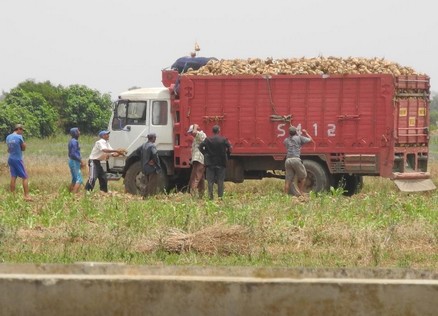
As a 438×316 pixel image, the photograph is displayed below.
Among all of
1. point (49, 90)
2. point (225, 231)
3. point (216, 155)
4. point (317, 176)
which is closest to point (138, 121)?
point (216, 155)

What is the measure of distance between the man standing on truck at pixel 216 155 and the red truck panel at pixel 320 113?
6.42 ft

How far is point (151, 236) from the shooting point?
11086mm

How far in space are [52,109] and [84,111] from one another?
8.46ft

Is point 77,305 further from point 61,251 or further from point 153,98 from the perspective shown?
point 153,98

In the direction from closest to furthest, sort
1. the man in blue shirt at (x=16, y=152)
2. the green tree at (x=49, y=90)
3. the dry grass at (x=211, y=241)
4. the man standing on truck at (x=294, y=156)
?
the dry grass at (x=211, y=241)
the man in blue shirt at (x=16, y=152)
the man standing on truck at (x=294, y=156)
the green tree at (x=49, y=90)

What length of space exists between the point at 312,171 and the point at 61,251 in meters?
9.04

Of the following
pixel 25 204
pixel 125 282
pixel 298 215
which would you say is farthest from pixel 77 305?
pixel 25 204

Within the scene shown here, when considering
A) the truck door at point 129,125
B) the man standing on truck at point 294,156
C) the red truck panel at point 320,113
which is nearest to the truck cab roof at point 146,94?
the truck door at point 129,125

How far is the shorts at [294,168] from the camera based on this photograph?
17.5m

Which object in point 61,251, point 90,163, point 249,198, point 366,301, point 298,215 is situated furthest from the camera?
point 90,163

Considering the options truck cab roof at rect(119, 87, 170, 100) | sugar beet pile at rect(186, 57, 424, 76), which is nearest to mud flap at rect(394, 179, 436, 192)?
sugar beet pile at rect(186, 57, 424, 76)

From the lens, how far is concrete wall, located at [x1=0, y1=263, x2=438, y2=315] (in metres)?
5.20

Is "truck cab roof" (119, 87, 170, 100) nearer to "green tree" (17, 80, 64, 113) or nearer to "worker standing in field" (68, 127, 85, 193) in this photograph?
"worker standing in field" (68, 127, 85, 193)

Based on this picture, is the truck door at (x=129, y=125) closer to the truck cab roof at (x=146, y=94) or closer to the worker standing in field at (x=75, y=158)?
the truck cab roof at (x=146, y=94)
